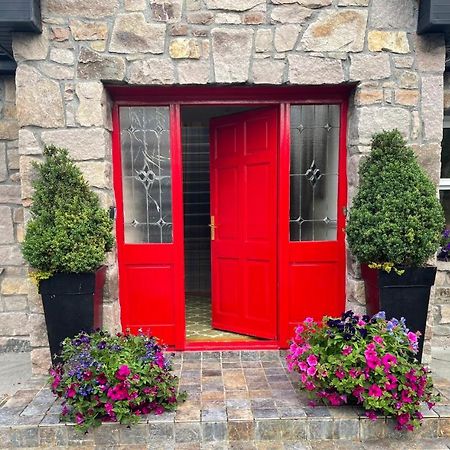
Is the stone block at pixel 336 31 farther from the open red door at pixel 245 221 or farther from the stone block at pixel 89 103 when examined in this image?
the stone block at pixel 89 103

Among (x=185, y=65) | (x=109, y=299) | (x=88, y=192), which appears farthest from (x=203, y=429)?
(x=185, y=65)

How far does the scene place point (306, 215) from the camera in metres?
3.29

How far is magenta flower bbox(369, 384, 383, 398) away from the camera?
87.7 inches

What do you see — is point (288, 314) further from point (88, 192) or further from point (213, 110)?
point (213, 110)

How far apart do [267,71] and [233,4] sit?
1.75 ft

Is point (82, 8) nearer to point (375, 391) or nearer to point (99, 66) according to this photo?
point (99, 66)

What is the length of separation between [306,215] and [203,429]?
185 centimetres

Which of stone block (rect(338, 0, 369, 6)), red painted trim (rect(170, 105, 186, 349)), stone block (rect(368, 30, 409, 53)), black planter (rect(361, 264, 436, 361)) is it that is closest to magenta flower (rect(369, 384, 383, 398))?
black planter (rect(361, 264, 436, 361))

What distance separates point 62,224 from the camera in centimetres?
255

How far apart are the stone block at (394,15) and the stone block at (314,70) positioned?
414 mm

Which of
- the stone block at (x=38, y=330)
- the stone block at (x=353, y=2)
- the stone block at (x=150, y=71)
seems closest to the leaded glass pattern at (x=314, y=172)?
the stone block at (x=353, y=2)

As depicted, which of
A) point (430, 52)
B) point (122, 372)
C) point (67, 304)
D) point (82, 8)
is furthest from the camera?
point (430, 52)

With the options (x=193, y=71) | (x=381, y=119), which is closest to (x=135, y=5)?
(x=193, y=71)

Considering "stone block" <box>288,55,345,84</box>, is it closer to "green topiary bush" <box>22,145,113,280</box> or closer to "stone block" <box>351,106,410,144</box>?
"stone block" <box>351,106,410,144</box>
